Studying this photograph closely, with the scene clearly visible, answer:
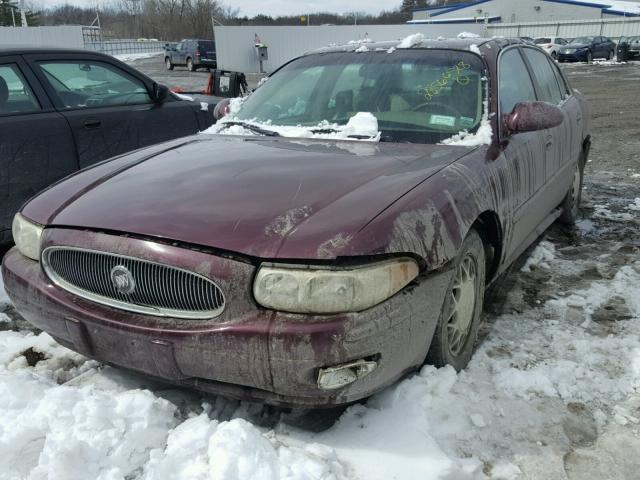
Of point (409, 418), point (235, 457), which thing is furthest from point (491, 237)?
point (235, 457)

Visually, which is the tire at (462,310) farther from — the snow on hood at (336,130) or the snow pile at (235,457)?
the snow on hood at (336,130)

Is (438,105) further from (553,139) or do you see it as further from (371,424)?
(371,424)

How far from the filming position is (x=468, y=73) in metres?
3.41

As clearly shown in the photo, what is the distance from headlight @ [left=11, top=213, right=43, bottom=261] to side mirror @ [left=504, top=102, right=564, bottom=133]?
2367mm

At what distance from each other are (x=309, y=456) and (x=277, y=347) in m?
0.44

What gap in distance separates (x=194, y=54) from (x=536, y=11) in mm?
41133

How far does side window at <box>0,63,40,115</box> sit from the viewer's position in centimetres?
437

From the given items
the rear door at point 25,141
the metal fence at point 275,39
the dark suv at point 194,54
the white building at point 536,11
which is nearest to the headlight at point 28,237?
the rear door at point 25,141

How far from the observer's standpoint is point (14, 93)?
4430 millimetres

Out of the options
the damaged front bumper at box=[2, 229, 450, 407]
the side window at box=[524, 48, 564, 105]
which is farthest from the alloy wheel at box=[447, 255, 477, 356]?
the side window at box=[524, 48, 564, 105]

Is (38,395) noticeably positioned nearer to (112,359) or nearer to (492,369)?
(112,359)

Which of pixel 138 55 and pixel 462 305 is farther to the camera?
pixel 138 55

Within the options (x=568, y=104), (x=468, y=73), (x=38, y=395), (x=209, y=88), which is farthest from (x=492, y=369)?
(x=209, y=88)

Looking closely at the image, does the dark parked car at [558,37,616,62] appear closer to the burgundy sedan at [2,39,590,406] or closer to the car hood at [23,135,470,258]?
the burgundy sedan at [2,39,590,406]
